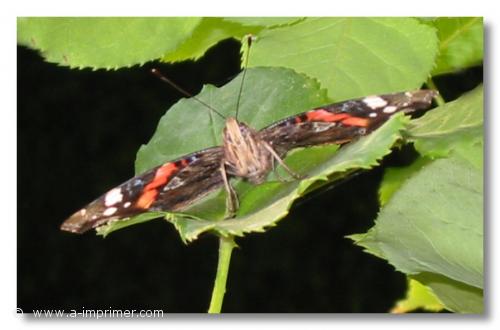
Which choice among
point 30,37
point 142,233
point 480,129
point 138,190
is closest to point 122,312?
point 142,233

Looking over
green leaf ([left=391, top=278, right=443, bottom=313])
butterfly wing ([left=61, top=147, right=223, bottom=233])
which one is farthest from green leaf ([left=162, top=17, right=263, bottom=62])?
green leaf ([left=391, top=278, right=443, bottom=313])

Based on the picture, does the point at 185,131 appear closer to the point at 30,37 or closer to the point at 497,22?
the point at 30,37

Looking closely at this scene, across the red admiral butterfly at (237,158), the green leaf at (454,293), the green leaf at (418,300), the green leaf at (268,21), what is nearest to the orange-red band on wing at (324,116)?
the red admiral butterfly at (237,158)

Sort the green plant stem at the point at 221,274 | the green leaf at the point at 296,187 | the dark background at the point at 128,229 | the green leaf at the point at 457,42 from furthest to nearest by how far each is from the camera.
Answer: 1. the dark background at the point at 128,229
2. the green leaf at the point at 457,42
3. the green plant stem at the point at 221,274
4. the green leaf at the point at 296,187

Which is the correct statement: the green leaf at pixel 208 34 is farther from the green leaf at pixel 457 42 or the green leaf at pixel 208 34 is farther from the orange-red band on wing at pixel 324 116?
the green leaf at pixel 457 42

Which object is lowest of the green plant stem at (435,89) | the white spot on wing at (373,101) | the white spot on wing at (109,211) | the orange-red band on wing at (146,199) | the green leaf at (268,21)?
the white spot on wing at (109,211)

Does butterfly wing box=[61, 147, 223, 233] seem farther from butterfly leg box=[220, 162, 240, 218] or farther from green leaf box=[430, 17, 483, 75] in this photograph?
green leaf box=[430, 17, 483, 75]

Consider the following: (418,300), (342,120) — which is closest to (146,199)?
(342,120)
